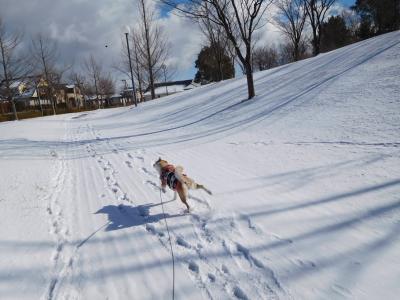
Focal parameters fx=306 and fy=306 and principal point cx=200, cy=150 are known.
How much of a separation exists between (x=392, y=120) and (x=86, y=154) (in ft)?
29.8

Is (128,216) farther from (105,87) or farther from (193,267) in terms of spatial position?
(105,87)

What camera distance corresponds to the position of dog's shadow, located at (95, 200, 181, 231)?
4.74 meters

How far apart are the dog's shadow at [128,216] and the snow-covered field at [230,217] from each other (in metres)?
0.02

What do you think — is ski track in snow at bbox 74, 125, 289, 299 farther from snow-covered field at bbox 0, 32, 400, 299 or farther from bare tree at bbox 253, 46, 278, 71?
bare tree at bbox 253, 46, 278, 71

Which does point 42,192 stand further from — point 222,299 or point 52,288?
point 222,299

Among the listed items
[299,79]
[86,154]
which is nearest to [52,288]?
[86,154]

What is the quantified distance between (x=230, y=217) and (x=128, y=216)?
1696 mm

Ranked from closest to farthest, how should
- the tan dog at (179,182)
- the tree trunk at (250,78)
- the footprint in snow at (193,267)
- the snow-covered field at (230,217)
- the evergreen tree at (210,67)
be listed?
the snow-covered field at (230,217)
the footprint in snow at (193,267)
the tan dog at (179,182)
the tree trunk at (250,78)
the evergreen tree at (210,67)

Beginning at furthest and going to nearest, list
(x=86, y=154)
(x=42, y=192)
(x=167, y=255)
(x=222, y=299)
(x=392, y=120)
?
(x=86, y=154) < (x=392, y=120) < (x=42, y=192) < (x=167, y=255) < (x=222, y=299)

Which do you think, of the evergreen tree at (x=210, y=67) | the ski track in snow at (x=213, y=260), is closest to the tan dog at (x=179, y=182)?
the ski track in snow at (x=213, y=260)

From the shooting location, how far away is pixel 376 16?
3922cm

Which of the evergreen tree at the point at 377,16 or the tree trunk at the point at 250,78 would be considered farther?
the evergreen tree at the point at 377,16

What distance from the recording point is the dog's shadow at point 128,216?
187 inches

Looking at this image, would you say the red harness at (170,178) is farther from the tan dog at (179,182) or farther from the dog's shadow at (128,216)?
the dog's shadow at (128,216)
